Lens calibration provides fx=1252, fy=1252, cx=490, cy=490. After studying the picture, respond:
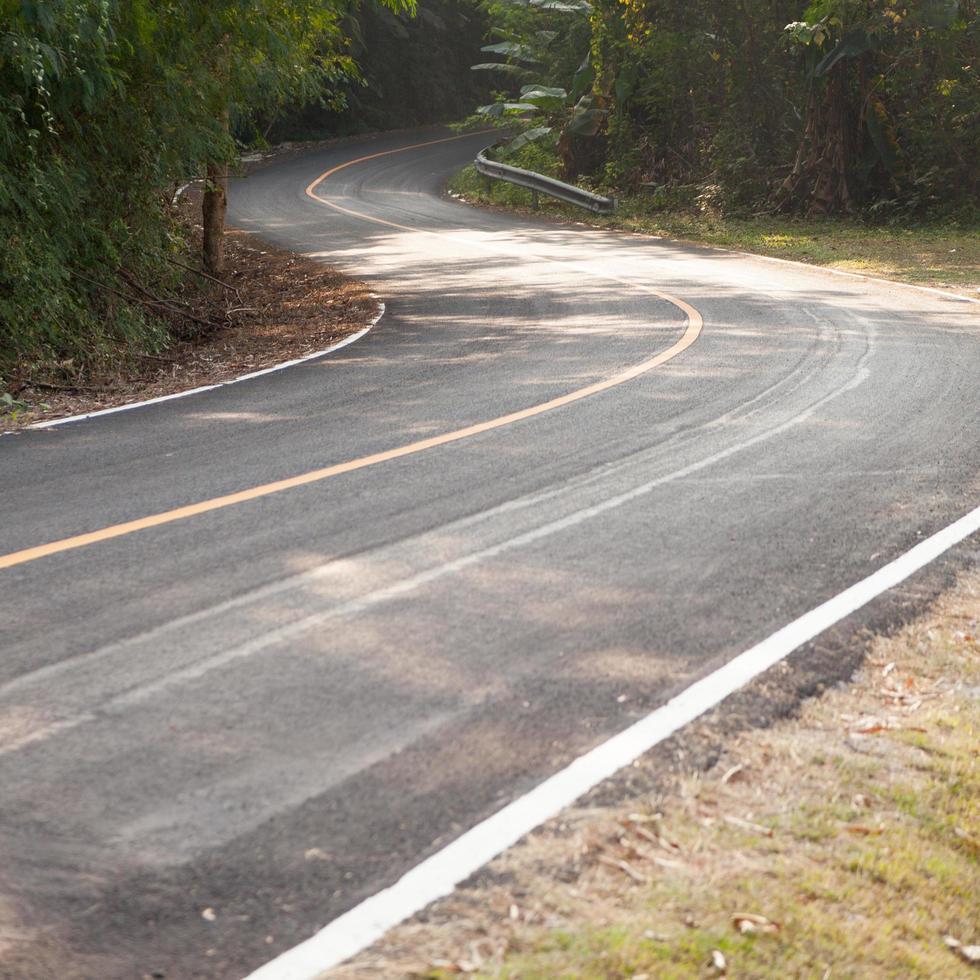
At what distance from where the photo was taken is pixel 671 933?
3176 mm

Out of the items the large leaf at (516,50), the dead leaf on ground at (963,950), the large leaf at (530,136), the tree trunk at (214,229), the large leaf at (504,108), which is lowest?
the dead leaf on ground at (963,950)

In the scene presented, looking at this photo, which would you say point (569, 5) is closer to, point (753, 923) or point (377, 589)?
point (377, 589)

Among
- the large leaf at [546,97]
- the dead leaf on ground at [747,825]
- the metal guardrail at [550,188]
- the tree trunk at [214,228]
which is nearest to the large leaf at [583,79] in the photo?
the large leaf at [546,97]

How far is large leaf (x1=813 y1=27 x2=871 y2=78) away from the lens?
25.1 metres

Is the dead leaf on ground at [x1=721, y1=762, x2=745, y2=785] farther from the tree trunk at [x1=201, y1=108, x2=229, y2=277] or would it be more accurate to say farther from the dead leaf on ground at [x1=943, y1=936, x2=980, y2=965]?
the tree trunk at [x1=201, y1=108, x2=229, y2=277]

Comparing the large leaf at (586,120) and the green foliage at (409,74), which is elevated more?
the green foliage at (409,74)

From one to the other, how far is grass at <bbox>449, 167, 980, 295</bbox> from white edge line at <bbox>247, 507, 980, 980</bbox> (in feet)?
43.3

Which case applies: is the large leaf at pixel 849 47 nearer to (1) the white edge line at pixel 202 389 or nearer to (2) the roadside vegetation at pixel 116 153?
(2) the roadside vegetation at pixel 116 153

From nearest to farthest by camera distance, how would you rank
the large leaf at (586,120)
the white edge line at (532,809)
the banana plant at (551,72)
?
the white edge line at (532,809) → the large leaf at (586,120) → the banana plant at (551,72)

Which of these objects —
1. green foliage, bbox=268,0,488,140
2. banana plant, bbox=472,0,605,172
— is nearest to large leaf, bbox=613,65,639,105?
banana plant, bbox=472,0,605,172

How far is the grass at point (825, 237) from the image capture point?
778 inches

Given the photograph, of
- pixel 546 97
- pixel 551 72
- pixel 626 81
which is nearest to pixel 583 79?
pixel 546 97

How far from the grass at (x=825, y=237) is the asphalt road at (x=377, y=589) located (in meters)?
7.74

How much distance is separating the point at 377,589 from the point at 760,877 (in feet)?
8.42
